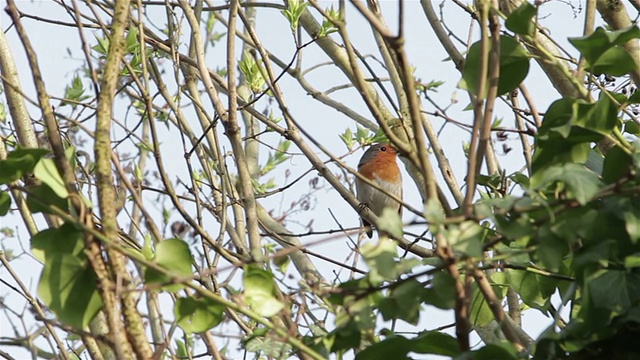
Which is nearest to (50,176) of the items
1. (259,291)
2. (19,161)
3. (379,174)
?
(19,161)

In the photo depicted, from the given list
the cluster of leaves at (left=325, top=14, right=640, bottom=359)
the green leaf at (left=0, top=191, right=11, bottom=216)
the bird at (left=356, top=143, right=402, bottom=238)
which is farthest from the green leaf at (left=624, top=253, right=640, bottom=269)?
the bird at (left=356, top=143, right=402, bottom=238)

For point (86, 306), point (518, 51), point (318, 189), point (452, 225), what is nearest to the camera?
point (452, 225)

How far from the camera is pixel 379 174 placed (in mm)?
6918

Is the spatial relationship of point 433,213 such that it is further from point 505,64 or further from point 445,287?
point 505,64

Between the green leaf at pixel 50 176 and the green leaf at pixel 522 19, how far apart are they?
2.13ft

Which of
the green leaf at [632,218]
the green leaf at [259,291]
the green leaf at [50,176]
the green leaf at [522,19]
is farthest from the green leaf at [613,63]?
the green leaf at [50,176]

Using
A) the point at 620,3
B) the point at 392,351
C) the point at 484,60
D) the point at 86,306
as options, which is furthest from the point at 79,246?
the point at 620,3

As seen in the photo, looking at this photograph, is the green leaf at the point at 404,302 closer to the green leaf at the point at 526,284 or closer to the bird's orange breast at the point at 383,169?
the green leaf at the point at 526,284

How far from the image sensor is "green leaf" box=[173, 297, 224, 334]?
1236 mm

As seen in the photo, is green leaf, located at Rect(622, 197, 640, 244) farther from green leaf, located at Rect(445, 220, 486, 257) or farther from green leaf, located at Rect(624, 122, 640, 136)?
green leaf, located at Rect(624, 122, 640, 136)

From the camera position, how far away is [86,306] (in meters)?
1.19

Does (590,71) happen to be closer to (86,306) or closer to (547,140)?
(547,140)

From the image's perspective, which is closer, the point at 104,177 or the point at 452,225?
the point at 452,225

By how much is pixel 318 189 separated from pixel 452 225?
12.8 ft
